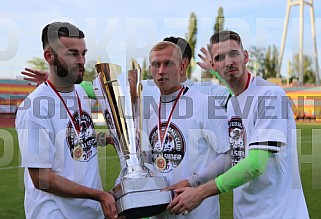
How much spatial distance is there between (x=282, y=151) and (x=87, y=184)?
43.1 inches

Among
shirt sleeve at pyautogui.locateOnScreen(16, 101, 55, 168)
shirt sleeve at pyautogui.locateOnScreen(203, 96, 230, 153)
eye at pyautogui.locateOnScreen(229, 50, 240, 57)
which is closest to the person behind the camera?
shirt sleeve at pyautogui.locateOnScreen(16, 101, 55, 168)

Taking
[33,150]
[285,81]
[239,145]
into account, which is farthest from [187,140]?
[285,81]

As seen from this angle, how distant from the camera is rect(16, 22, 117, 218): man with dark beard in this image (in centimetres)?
238

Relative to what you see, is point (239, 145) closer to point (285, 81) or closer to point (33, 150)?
point (33, 150)

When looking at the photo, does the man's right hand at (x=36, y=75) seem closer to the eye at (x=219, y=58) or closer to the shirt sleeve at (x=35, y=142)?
the shirt sleeve at (x=35, y=142)

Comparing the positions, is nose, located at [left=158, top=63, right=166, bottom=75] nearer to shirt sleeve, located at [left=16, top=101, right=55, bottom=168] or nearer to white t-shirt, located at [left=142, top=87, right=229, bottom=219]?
white t-shirt, located at [left=142, top=87, right=229, bottom=219]

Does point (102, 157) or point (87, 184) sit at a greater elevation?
point (87, 184)

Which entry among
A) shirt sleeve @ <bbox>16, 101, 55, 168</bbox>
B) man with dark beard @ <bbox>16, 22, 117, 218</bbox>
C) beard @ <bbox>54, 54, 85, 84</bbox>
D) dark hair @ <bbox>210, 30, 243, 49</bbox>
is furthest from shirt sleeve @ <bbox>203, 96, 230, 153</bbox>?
shirt sleeve @ <bbox>16, 101, 55, 168</bbox>

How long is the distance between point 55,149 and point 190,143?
77cm

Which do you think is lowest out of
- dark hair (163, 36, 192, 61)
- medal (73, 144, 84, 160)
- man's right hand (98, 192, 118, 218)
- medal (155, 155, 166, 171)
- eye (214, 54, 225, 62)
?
man's right hand (98, 192, 118, 218)

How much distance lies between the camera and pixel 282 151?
7.95ft

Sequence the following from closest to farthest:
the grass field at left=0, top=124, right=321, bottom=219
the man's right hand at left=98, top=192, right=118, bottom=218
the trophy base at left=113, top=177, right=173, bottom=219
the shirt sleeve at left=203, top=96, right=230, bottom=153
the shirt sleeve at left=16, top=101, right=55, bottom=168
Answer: the trophy base at left=113, top=177, right=173, bottom=219
the man's right hand at left=98, top=192, right=118, bottom=218
the shirt sleeve at left=16, top=101, right=55, bottom=168
the shirt sleeve at left=203, top=96, right=230, bottom=153
the grass field at left=0, top=124, right=321, bottom=219

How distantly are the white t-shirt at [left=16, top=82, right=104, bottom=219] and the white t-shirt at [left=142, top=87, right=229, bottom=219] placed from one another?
379mm

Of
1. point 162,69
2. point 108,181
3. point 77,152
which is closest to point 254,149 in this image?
point 162,69
